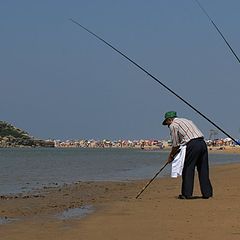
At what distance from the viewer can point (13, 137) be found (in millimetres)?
155750

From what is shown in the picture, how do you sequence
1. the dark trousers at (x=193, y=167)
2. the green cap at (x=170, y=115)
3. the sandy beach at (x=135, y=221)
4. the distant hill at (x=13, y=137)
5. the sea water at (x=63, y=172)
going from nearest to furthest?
the sandy beach at (x=135, y=221), the dark trousers at (x=193, y=167), the green cap at (x=170, y=115), the sea water at (x=63, y=172), the distant hill at (x=13, y=137)

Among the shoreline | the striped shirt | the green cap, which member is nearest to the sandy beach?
the shoreline

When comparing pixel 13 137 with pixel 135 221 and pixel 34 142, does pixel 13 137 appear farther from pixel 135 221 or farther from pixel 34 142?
pixel 135 221

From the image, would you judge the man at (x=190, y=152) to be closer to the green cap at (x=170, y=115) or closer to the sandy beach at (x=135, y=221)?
the green cap at (x=170, y=115)

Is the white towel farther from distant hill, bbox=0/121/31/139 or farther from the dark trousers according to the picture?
distant hill, bbox=0/121/31/139

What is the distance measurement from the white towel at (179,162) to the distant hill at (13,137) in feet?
454

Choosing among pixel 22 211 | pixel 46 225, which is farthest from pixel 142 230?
pixel 22 211

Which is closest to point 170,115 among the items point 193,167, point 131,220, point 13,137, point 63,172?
point 193,167

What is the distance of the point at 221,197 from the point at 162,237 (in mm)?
4191

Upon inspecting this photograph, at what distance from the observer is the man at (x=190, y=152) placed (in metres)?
10.3

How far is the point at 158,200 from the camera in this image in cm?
1038

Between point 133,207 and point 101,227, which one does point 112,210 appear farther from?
point 101,227

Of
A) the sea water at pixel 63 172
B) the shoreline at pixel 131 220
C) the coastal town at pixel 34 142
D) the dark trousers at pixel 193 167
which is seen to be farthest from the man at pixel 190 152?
the coastal town at pixel 34 142

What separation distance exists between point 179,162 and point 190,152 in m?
0.25
